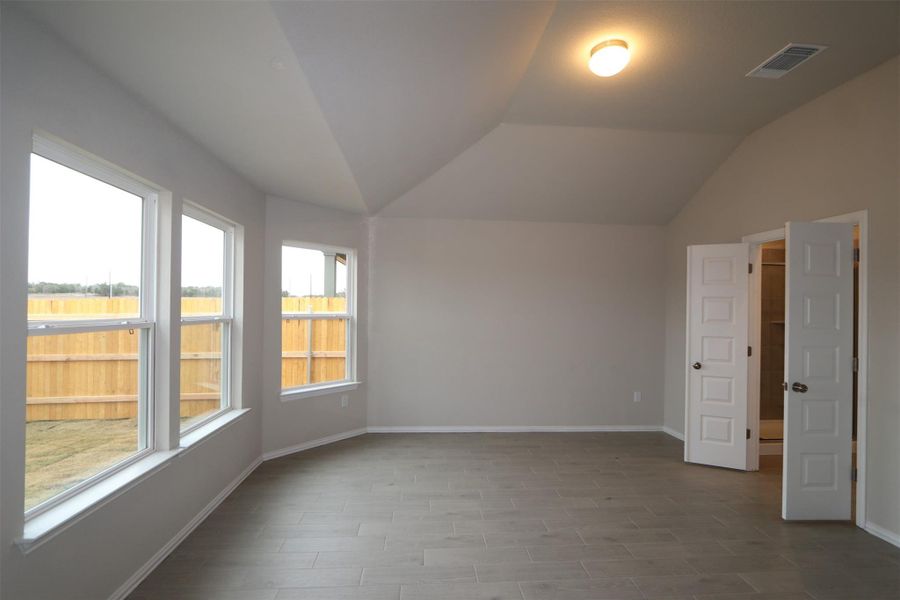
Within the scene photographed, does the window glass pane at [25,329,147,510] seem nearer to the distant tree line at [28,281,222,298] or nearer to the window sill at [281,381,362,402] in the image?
the distant tree line at [28,281,222,298]

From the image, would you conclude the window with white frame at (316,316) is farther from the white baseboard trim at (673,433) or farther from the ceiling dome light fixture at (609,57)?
the white baseboard trim at (673,433)

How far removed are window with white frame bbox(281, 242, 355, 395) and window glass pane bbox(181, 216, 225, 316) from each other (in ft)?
2.96

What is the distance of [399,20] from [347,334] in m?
3.74

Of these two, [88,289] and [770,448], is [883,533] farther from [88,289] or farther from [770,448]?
[88,289]

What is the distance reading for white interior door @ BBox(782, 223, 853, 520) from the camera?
330 centimetres

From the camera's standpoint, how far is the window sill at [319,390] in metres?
4.73

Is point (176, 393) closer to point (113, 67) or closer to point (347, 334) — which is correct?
point (113, 67)

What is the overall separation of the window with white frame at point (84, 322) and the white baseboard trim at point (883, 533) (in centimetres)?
466

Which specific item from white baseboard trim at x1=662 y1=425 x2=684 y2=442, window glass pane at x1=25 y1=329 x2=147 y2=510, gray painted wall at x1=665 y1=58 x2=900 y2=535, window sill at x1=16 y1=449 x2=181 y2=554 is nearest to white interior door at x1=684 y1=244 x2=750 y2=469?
gray painted wall at x1=665 y1=58 x2=900 y2=535

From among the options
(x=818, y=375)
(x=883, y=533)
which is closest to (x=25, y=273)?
(x=818, y=375)

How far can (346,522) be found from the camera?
10.5 ft

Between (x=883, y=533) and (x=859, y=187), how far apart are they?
2.32 m

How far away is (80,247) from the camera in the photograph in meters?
2.24

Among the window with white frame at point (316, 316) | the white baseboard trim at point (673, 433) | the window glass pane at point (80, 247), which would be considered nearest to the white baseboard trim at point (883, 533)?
the white baseboard trim at point (673, 433)
